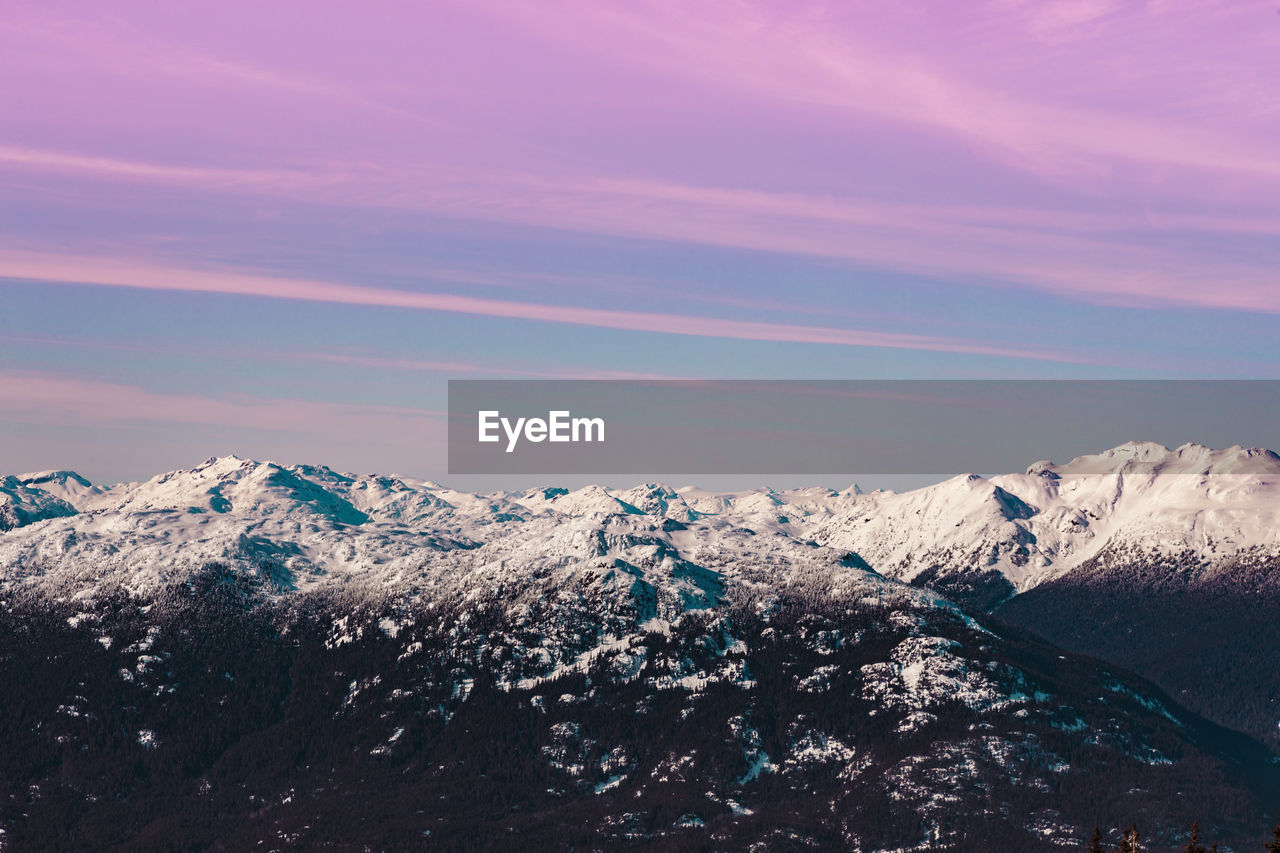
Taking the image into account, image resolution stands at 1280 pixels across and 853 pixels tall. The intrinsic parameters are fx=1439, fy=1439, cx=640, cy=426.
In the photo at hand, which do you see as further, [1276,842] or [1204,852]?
[1204,852]

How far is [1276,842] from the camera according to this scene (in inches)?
5709

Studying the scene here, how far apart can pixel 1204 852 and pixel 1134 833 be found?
38.1ft

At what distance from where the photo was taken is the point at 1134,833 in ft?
500

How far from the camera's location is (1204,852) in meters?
158

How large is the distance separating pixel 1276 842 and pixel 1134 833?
13912 mm

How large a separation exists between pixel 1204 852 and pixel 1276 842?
13803mm
